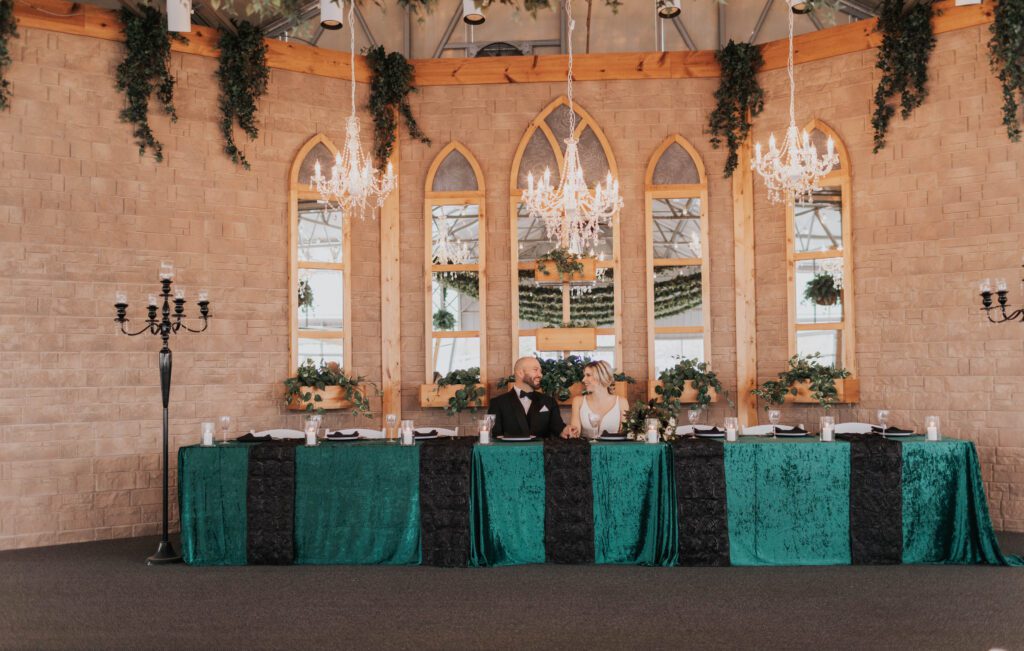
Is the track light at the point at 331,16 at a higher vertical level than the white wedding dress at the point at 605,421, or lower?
higher

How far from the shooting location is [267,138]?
7.63 m

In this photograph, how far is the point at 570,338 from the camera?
7906 mm

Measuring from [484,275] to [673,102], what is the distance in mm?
2418

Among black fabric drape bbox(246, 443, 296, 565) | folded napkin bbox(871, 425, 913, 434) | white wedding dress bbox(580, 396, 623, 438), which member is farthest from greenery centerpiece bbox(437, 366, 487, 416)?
folded napkin bbox(871, 425, 913, 434)

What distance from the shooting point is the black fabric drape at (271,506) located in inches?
216

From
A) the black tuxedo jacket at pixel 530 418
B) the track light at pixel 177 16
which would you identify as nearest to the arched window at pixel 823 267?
the black tuxedo jacket at pixel 530 418

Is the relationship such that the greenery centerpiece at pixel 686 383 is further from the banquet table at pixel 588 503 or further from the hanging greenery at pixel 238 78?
the hanging greenery at pixel 238 78

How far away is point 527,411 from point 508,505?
1.32 metres

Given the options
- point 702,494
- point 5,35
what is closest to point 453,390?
point 702,494

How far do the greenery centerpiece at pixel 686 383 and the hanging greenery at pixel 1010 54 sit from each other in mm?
3046

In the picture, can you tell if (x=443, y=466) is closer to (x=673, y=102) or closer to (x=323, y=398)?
(x=323, y=398)

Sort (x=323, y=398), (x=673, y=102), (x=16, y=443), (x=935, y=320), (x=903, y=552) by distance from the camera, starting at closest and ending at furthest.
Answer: (x=903, y=552) → (x=16, y=443) → (x=935, y=320) → (x=323, y=398) → (x=673, y=102)

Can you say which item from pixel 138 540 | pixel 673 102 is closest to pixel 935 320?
pixel 673 102

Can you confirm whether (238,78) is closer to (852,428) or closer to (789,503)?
(789,503)
